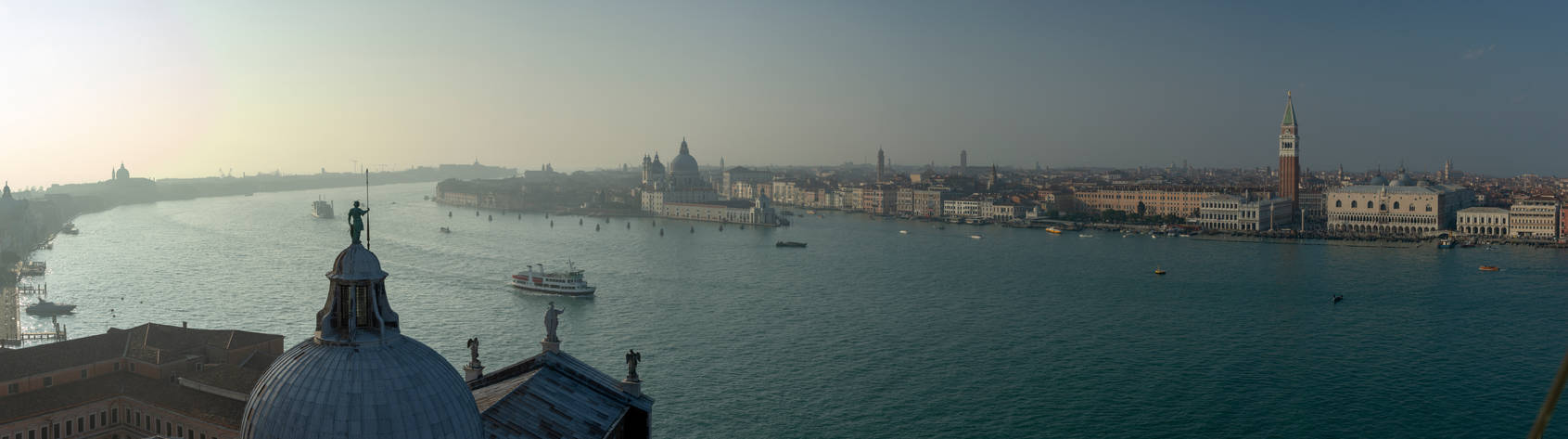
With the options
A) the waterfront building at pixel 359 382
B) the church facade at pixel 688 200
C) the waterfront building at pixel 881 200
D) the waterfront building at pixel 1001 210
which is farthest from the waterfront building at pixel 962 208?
the waterfront building at pixel 359 382

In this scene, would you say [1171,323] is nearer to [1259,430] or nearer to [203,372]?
[1259,430]

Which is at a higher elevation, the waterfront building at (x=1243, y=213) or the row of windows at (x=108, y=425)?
the waterfront building at (x=1243, y=213)

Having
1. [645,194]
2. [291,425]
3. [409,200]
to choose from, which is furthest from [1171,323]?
[409,200]

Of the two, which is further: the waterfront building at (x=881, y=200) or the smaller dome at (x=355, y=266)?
the waterfront building at (x=881, y=200)

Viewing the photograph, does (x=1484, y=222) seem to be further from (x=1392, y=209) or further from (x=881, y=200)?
(x=881, y=200)

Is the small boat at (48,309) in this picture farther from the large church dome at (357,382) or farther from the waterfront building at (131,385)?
the large church dome at (357,382)

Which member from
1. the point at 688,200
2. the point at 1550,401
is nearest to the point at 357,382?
the point at 1550,401

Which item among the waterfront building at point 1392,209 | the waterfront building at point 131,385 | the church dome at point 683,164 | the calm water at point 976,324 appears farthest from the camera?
the church dome at point 683,164
